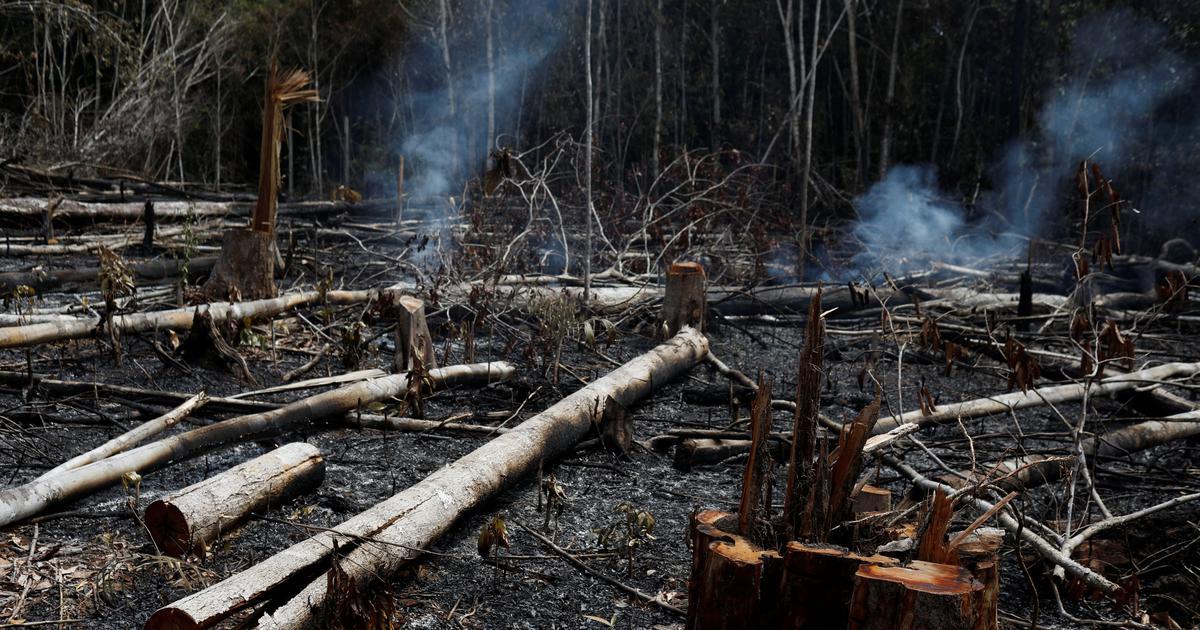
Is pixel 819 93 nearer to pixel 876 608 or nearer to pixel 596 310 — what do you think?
pixel 596 310

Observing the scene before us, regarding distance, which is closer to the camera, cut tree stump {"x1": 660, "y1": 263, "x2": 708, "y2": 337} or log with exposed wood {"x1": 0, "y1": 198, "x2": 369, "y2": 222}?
cut tree stump {"x1": 660, "y1": 263, "x2": 708, "y2": 337}

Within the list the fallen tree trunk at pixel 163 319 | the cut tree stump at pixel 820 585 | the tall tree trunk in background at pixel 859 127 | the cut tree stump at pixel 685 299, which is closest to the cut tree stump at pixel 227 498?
the cut tree stump at pixel 820 585

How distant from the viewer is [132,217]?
35.7ft

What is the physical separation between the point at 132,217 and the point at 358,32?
909 centimetres

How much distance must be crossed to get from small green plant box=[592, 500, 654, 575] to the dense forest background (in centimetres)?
934

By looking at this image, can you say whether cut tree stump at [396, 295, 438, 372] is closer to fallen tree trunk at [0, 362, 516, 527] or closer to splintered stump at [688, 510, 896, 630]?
fallen tree trunk at [0, 362, 516, 527]

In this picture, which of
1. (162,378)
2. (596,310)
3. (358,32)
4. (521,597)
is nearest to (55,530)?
(521,597)

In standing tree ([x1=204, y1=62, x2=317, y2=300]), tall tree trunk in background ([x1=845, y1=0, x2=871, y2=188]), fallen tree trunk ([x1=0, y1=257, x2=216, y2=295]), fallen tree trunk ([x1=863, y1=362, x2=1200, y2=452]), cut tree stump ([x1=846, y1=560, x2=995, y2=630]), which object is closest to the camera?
cut tree stump ([x1=846, y1=560, x2=995, y2=630])

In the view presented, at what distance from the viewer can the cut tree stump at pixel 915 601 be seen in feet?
6.72

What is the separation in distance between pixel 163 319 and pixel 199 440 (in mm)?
2354

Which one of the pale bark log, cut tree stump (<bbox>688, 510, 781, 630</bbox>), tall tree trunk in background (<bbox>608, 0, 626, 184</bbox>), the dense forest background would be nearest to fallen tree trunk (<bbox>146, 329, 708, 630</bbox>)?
cut tree stump (<bbox>688, 510, 781, 630</bbox>)

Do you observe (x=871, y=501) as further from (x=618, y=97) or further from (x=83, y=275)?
(x=618, y=97)

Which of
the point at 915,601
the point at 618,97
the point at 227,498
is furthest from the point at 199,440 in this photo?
the point at 618,97

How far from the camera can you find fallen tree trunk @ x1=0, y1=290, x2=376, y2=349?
5.36 m
